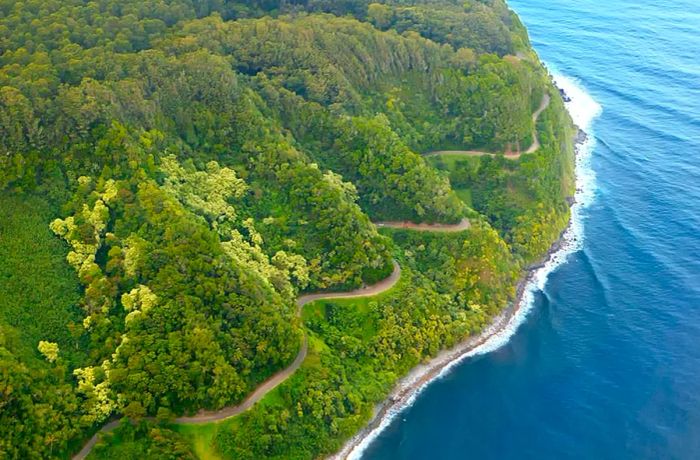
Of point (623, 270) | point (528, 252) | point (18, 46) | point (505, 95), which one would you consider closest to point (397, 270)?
point (528, 252)

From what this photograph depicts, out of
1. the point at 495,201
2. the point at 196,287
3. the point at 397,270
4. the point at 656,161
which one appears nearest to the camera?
the point at 196,287

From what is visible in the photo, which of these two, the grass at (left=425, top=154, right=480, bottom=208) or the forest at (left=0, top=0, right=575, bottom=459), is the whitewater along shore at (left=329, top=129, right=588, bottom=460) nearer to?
the forest at (left=0, top=0, right=575, bottom=459)

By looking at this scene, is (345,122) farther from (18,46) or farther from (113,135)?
(18,46)

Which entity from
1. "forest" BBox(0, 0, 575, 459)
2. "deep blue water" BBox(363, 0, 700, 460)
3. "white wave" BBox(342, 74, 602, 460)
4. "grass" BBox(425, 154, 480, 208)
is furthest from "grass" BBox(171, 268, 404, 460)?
"grass" BBox(425, 154, 480, 208)

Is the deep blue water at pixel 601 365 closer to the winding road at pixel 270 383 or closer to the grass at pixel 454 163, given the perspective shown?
the winding road at pixel 270 383

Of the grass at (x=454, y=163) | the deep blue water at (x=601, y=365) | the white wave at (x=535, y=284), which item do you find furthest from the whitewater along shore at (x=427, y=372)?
the grass at (x=454, y=163)

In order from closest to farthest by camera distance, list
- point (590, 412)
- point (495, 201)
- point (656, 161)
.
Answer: point (590, 412)
point (495, 201)
point (656, 161)
